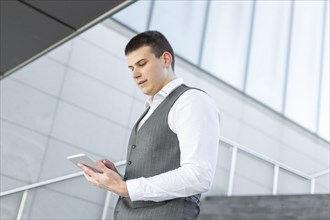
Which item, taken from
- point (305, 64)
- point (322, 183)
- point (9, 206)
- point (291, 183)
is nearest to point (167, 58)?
point (9, 206)

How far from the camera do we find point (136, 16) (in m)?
7.34

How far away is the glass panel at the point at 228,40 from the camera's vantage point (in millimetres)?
8758

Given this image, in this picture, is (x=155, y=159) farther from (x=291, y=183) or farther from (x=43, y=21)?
(x=291, y=183)

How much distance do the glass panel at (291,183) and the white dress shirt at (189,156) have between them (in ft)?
22.7

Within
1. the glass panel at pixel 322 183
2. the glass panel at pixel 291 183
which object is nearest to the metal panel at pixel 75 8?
the glass panel at pixel 291 183

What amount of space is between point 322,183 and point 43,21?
20.9 ft

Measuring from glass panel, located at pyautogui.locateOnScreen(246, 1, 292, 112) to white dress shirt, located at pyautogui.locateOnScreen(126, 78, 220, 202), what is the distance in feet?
26.6

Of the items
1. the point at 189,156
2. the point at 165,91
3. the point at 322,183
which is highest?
the point at 322,183

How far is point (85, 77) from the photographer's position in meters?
6.04

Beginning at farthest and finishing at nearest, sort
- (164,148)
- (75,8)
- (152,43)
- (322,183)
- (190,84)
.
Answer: (322,183) < (190,84) < (75,8) < (152,43) < (164,148)

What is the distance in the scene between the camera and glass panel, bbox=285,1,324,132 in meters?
10.2

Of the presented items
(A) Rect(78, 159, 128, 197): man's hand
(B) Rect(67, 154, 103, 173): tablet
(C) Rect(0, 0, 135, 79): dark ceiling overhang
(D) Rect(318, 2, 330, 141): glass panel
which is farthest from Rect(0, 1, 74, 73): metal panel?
(D) Rect(318, 2, 330, 141): glass panel

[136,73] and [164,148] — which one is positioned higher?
[136,73]

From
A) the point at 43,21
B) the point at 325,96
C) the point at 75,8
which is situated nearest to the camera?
the point at 75,8
